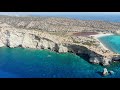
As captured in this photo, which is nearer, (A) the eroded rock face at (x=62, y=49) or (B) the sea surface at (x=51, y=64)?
(B) the sea surface at (x=51, y=64)

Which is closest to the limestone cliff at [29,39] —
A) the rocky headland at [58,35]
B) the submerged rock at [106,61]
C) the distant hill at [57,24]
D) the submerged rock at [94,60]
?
the rocky headland at [58,35]

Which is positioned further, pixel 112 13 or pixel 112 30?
pixel 112 30

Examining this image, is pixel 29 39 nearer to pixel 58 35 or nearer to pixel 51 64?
pixel 58 35

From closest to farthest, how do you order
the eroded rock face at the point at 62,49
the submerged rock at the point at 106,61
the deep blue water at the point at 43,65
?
the deep blue water at the point at 43,65
the submerged rock at the point at 106,61
the eroded rock face at the point at 62,49

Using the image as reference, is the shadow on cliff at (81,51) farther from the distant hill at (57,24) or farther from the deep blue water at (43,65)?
the distant hill at (57,24)

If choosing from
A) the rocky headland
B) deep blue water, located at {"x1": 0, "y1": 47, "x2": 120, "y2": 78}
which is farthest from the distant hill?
deep blue water, located at {"x1": 0, "y1": 47, "x2": 120, "y2": 78}
